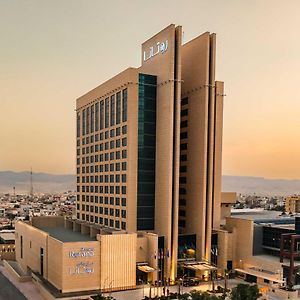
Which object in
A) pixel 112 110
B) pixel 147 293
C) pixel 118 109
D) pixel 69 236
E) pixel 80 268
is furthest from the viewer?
pixel 112 110

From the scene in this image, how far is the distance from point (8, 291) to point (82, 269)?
1746 centimetres

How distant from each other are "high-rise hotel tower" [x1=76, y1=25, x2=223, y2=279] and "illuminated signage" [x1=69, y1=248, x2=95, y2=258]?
11.8 meters

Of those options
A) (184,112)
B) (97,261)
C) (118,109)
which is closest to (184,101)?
(184,112)

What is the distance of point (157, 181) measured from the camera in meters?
78.5

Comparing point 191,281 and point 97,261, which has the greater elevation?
point 97,261

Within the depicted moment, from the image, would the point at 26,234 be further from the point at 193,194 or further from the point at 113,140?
the point at 193,194

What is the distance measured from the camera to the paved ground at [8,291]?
69.1 m

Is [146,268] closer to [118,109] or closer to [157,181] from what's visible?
[157,181]

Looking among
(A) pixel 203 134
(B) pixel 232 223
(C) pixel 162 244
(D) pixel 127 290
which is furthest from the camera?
(B) pixel 232 223

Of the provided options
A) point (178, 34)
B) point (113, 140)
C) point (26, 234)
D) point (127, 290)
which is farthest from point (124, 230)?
point (178, 34)

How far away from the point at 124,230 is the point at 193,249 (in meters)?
14.2

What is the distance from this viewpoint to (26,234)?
91.5m

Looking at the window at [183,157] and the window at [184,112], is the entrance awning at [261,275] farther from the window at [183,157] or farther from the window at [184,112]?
the window at [184,112]

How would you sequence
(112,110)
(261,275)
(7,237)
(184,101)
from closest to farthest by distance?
(261,275)
(112,110)
(184,101)
(7,237)
